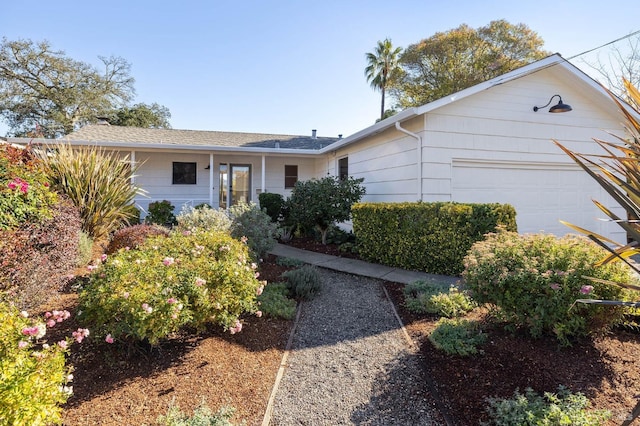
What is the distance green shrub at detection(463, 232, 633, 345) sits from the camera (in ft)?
8.96

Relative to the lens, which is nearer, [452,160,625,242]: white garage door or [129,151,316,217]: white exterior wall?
[452,160,625,242]: white garage door

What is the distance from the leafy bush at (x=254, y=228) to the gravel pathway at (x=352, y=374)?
2.06m

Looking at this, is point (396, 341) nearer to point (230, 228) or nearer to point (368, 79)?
point (230, 228)

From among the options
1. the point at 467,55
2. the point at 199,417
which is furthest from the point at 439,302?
the point at 467,55

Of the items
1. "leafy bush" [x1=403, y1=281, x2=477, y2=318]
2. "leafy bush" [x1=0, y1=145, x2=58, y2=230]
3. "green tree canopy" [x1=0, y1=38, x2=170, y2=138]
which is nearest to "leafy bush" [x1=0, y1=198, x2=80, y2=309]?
"leafy bush" [x1=0, y1=145, x2=58, y2=230]

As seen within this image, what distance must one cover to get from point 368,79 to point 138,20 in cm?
1926

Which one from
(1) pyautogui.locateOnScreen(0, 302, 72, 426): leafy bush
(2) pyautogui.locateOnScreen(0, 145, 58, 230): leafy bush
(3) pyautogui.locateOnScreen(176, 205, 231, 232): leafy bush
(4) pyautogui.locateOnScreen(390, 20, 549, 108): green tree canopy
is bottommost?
(1) pyautogui.locateOnScreen(0, 302, 72, 426): leafy bush

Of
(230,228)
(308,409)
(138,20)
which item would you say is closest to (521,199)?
(230,228)

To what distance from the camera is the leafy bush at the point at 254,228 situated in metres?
6.16

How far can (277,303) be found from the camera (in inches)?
164

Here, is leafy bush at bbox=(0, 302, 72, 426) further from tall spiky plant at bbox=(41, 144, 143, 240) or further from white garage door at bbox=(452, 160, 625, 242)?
white garage door at bbox=(452, 160, 625, 242)

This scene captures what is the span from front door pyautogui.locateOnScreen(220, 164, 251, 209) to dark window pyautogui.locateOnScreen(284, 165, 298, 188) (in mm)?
1548

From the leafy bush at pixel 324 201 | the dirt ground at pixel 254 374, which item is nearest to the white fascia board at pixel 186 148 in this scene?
the leafy bush at pixel 324 201

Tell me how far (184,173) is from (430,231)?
10.4m
